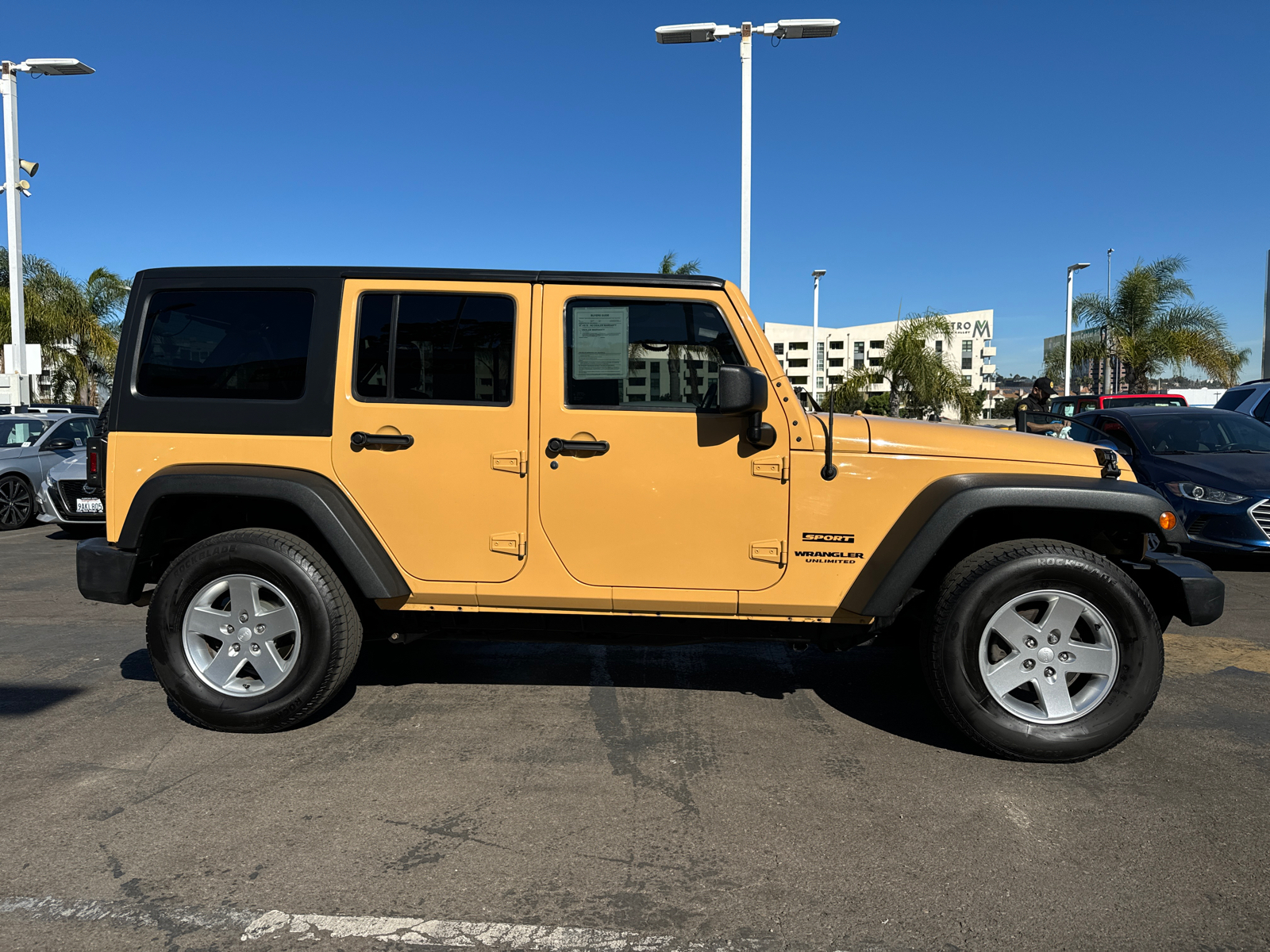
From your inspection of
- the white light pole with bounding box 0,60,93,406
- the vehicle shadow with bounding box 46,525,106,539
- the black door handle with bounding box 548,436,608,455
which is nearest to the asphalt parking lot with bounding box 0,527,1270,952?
the black door handle with bounding box 548,436,608,455

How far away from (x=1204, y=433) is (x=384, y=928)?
9173mm

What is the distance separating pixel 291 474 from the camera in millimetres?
3805

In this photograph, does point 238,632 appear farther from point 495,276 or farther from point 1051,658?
point 1051,658

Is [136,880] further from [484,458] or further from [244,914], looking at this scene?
[484,458]

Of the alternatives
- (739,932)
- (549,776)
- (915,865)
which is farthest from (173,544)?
(915,865)

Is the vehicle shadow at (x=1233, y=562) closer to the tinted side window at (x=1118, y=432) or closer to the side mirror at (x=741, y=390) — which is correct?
the tinted side window at (x=1118, y=432)

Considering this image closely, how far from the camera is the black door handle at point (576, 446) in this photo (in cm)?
371

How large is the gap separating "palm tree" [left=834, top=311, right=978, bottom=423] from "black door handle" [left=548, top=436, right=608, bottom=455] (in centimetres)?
2299

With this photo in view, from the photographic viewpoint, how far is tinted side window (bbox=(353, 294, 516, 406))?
3.80 meters

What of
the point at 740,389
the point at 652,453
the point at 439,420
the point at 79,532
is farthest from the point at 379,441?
the point at 79,532

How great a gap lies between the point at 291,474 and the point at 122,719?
145 cm

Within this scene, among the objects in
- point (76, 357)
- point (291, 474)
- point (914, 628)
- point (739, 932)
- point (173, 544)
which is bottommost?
point (739, 932)

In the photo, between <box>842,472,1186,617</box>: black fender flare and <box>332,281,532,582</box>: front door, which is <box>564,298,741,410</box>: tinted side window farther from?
<box>842,472,1186,617</box>: black fender flare

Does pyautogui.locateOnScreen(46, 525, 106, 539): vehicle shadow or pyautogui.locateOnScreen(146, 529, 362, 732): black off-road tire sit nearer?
pyautogui.locateOnScreen(146, 529, 362, 732): black off-road tire
